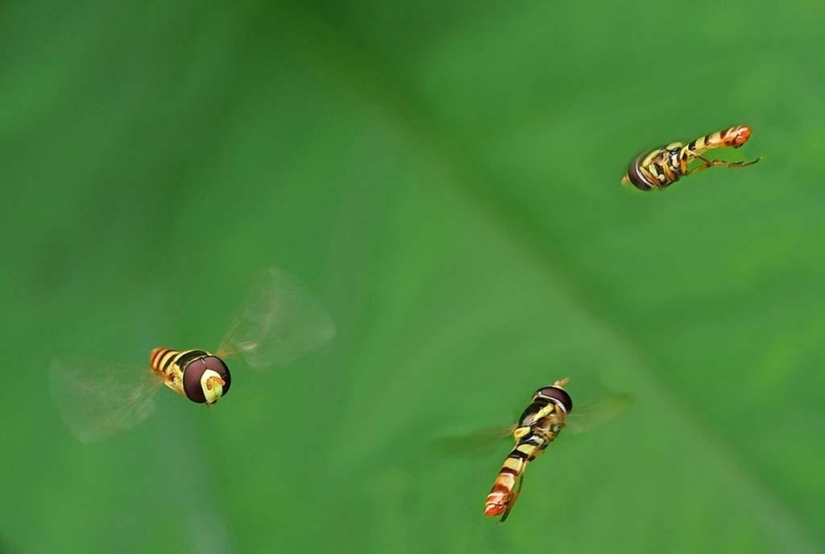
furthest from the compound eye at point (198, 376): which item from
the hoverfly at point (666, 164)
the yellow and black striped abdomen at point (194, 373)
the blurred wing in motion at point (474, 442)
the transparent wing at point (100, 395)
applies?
the hoverfly at point (666, 164)

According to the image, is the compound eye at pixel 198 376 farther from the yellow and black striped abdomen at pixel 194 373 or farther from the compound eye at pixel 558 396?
the compound eye at pixel 558 396

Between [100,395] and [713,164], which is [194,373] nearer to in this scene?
[100,395]

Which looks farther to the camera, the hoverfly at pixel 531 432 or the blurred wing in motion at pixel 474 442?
the blurred wing in motion at pixel 474 442

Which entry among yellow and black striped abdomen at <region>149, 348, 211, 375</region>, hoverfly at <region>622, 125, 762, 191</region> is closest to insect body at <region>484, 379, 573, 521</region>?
hoverfly at <region>622, 125, 762, 191</region>

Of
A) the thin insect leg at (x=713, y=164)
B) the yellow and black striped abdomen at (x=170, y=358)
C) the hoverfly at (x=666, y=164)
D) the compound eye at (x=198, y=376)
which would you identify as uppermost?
the thin insect leg at (x=713, y=164)

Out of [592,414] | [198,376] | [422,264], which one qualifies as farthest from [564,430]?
[198,376]

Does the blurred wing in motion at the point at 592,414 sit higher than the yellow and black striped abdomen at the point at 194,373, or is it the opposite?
the yellow and black striped abdomen at the point at 194,373

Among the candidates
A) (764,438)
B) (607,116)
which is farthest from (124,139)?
(764,438)

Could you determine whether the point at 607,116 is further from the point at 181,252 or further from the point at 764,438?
the point at 181,252
